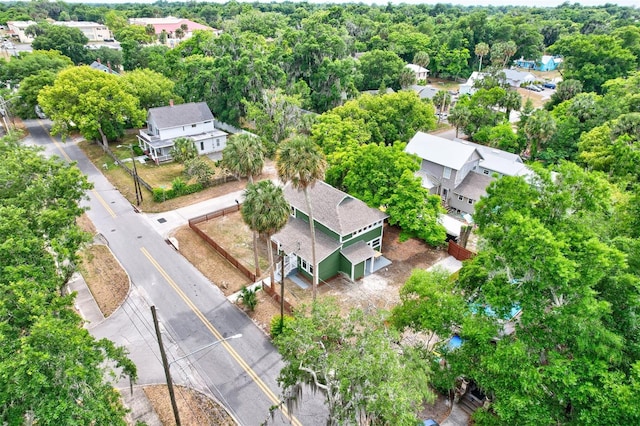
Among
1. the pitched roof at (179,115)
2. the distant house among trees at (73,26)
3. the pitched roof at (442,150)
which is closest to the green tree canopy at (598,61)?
the pitched roof at (442,150)

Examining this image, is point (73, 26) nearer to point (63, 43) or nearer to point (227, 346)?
point (63, 43)

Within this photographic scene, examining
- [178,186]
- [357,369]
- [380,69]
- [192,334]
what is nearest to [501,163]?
[178,186]

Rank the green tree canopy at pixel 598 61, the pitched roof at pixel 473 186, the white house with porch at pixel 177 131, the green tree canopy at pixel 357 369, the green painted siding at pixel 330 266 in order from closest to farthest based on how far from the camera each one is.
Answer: the green tree canopy at pixel 357 369 → the green painted siding at pixel 330 266 → the pitched roof at pixel 473 186 → the white house with porch at pixel 177 131 → the green tree canopy at pixel 598 61

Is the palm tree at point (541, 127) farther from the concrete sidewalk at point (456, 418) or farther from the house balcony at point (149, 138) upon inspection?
the house balcony at point (149, 138)

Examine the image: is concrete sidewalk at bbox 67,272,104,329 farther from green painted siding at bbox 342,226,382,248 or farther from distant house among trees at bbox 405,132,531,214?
distant house among trees at bbox 405,132,531,214

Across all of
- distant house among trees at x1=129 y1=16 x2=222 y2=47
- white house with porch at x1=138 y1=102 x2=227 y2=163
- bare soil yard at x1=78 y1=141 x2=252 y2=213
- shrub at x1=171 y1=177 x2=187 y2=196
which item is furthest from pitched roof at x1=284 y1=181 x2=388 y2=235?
distant house among trees at x1=129 y1=16 x2=222 y2=47

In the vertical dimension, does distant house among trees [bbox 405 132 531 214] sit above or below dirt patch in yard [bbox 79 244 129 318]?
above

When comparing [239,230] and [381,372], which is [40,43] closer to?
[239,230]
